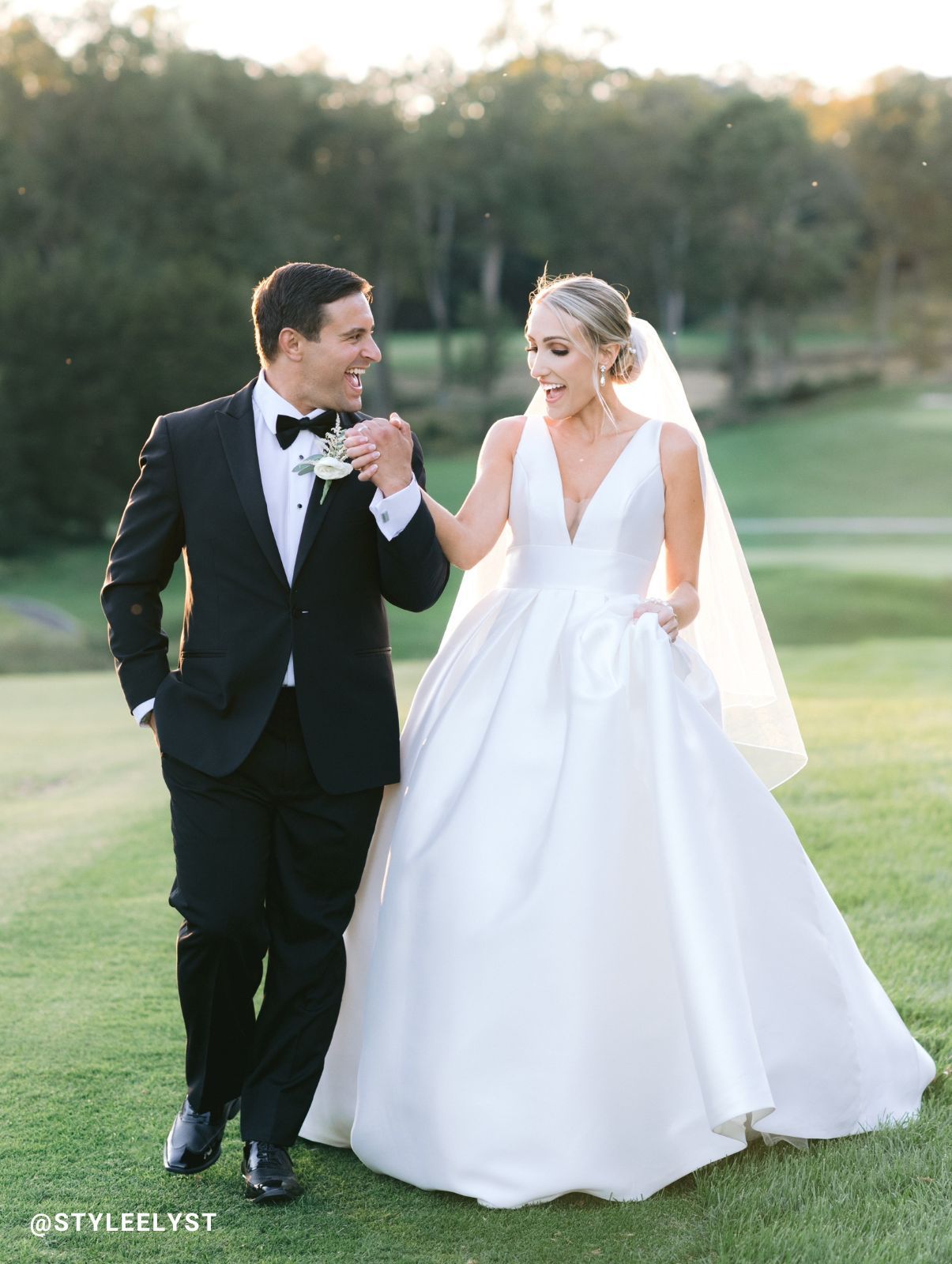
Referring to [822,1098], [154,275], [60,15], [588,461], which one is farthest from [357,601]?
[60,15]

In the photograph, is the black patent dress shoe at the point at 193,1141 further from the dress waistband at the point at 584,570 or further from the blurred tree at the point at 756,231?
the blurred tree at the point at 756,231

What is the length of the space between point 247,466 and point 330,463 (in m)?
0.27

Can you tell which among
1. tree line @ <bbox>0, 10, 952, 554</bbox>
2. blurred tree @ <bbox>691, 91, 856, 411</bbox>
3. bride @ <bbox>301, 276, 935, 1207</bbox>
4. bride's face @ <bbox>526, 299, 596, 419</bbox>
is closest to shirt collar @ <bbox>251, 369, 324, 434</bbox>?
bride @ <bbox>301, 276, 935, 1207</bbox>

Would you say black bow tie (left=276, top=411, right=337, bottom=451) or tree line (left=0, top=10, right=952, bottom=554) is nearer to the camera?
black bow tie (left=276, top=411, right=337, bottom=451)

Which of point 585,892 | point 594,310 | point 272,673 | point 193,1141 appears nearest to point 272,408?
point 272,673

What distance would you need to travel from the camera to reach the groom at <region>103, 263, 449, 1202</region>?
3.40 metres

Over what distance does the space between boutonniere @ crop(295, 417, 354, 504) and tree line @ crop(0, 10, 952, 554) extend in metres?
26.9

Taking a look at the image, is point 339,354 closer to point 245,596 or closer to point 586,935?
point 245,596

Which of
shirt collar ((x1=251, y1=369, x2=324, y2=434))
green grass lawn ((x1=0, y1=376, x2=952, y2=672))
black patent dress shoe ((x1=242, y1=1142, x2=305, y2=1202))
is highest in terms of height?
shirt collar ((x1=251, y1=369, x2=324, y2=434))

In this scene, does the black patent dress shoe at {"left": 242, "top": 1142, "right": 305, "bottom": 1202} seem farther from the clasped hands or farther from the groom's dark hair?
the groom's dark hair

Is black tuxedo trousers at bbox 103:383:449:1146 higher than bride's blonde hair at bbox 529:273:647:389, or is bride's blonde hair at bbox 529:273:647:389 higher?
bride's blonde hair at bbox 529:273:647:389

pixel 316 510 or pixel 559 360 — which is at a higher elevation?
pixel 559 360

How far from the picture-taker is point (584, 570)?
3.81 m

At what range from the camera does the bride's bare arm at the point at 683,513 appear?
384cm
